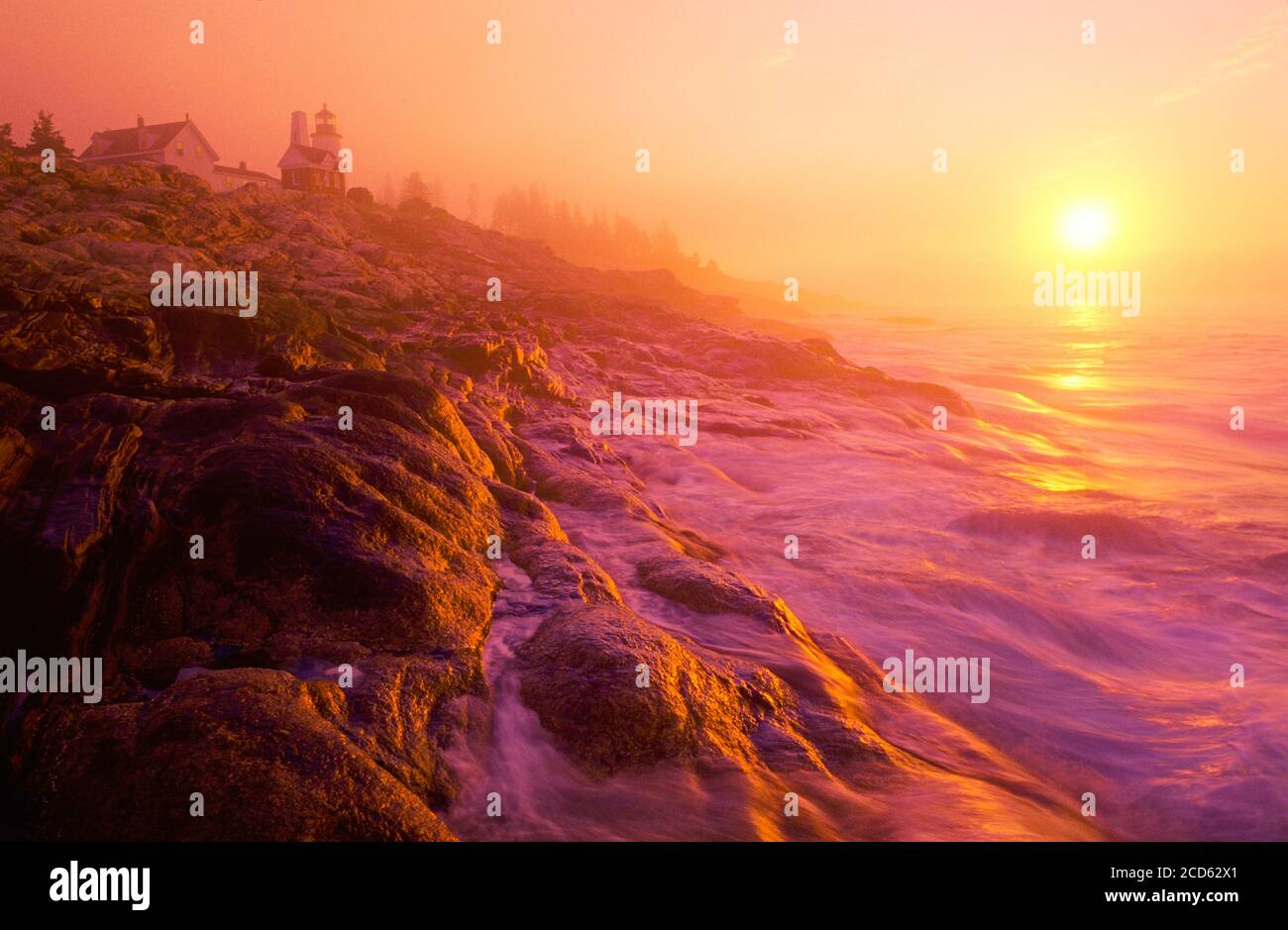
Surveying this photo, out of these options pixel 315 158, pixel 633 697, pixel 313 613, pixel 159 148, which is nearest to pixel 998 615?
pixel 633 697

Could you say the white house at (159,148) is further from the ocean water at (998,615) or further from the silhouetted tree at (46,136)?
the ocean water at (998,615)

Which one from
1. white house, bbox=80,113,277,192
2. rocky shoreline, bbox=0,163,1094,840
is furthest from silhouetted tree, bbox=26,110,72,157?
rocky shoreline, bbox=0,163,1094,840

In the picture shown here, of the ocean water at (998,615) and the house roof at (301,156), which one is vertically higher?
the house roof at (301,156)

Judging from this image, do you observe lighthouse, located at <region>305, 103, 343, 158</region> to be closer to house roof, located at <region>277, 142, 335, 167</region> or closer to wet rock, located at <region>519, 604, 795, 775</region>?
house roof, located at <region>277, 142, 335, 167</region>

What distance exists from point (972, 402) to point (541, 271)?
3527 centimetres

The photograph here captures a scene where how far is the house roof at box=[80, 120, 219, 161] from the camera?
5619 centimetres

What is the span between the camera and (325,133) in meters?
71.2

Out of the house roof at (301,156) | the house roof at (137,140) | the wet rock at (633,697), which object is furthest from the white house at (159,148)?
the wet rock at (633,697)

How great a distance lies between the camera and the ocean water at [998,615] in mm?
5867

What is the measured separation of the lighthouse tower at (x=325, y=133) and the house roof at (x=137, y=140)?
13.0 metres

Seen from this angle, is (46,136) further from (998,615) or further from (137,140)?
(998,615)

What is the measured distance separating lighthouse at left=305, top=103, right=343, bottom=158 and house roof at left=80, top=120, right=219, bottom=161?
13026 mm

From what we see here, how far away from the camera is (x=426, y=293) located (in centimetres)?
3322
